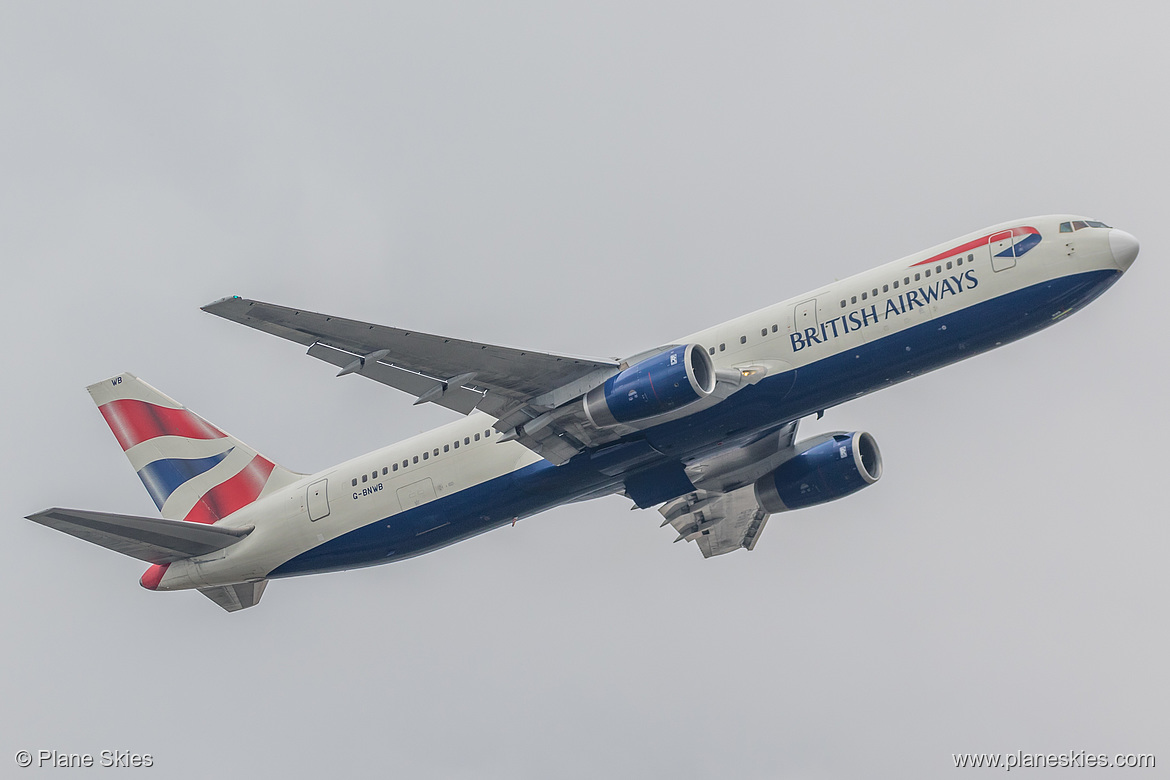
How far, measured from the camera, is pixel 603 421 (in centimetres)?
3331

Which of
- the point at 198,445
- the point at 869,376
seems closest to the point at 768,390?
the point at 869,376

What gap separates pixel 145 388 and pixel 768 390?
22578mm

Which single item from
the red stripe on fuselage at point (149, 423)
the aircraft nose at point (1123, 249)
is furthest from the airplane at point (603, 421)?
the red stripe on fuselage at point (149, 423)

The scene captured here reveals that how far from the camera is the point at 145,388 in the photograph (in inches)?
1722

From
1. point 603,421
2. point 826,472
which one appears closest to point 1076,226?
point 826,472

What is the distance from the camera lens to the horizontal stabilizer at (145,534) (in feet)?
117

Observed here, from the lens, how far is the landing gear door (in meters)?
32.8

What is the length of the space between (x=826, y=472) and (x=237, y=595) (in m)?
19.6

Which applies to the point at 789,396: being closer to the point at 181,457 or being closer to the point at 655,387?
the point at 655,387

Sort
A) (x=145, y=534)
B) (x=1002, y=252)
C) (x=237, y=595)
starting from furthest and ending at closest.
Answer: (x=237, y=595)
(x=145, y=534)
(x=1002, y=252)

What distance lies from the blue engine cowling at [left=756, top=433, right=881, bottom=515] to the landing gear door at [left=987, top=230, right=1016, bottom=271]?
29.0 ft

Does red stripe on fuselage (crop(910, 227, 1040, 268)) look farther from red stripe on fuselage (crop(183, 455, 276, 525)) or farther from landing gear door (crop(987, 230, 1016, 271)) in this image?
red stripe on fuselage (crop(183, 455, 276, 525))

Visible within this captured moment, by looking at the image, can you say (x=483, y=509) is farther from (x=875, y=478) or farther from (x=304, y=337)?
(x=875, y=478)

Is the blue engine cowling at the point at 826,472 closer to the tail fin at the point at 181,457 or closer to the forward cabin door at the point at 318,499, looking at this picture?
the forward cabin door at the point at 318,499
